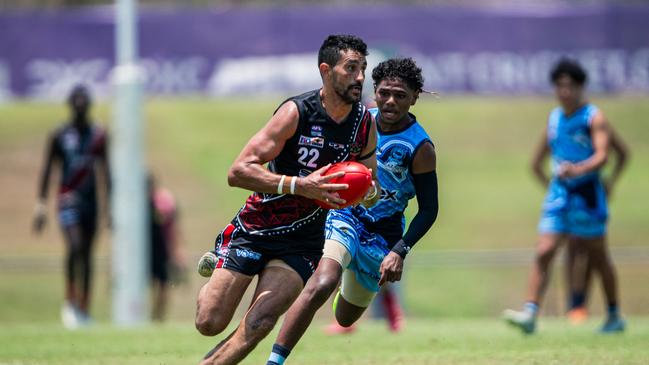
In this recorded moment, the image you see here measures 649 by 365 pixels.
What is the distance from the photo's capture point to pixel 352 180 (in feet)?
22.0

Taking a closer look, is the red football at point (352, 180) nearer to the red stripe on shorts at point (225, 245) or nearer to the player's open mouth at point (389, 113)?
the red stripe on shorts at point (225, 245)

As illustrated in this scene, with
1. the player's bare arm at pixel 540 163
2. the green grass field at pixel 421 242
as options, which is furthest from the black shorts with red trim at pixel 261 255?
the player's bare arm at pixel 540 163

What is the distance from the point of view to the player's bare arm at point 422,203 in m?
7.18

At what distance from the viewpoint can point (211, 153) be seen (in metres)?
27.5

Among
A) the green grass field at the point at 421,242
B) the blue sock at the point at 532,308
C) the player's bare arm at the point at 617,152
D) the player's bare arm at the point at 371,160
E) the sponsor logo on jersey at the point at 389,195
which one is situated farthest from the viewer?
the player's bare arm at the point at 617,152

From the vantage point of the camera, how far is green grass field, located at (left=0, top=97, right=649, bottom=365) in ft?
30.1

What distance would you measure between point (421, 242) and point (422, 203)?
1442 cm

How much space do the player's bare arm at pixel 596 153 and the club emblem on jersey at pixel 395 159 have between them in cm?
371

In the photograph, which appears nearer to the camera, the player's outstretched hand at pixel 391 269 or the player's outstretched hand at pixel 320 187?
the player's outstretched hand at pixel 320 187

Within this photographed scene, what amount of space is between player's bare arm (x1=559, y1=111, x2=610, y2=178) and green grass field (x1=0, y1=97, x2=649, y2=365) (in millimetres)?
1560

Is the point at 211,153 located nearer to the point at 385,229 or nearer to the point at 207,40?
the point at 207,40

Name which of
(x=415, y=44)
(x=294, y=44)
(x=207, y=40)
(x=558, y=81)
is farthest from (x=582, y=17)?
(x=558, y=81)

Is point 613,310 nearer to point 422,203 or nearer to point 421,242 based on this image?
point 422,203

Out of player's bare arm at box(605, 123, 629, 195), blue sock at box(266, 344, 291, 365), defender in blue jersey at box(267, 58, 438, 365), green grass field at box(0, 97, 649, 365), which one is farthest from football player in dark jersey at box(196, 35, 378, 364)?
player's bare arm at box(605, 123, 629, 195)
